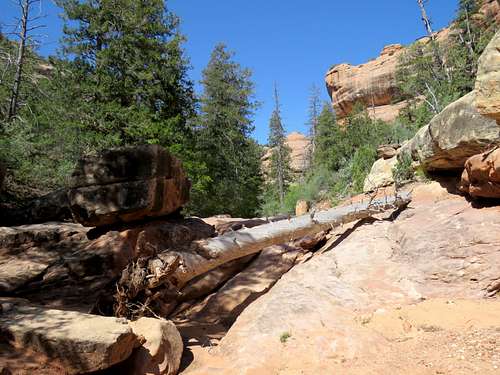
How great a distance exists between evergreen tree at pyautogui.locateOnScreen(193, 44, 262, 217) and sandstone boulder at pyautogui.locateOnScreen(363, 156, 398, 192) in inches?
323

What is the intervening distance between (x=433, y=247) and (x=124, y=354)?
4784 millimetres

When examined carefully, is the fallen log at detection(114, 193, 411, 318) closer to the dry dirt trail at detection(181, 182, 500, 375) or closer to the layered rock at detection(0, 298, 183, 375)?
the layered rock at detection(0, 298, 183, 375)

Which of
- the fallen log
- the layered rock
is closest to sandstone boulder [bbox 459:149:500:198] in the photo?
the fallen log

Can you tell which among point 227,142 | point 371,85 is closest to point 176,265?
point 227,142

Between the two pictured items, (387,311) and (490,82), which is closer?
(490,82)

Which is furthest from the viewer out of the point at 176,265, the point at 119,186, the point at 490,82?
the point at 119,186

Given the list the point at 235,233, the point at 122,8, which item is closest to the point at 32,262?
the point at 235,233

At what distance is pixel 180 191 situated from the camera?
759 centimetres

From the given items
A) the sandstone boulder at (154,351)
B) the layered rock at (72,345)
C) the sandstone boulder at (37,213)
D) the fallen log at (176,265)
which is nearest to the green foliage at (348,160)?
the fallen log at (176,265)

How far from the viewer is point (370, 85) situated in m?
42.0

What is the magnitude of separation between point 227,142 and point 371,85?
29.6 m

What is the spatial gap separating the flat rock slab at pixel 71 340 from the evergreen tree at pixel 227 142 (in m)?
13.1

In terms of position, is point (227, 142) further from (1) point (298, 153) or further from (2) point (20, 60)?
(1) point (298, 153)

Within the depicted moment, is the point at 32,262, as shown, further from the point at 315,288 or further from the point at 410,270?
the point at 410,270
